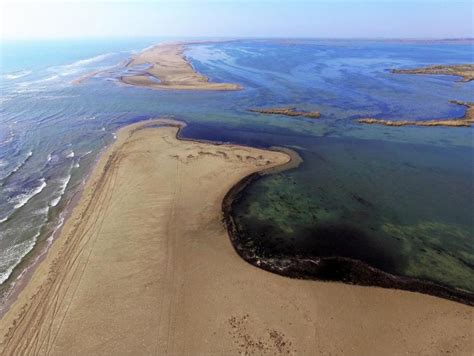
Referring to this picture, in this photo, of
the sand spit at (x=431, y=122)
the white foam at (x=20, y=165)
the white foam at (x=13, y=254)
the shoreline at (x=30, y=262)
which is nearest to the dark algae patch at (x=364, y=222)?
the sand spit at (x=431, y=122)

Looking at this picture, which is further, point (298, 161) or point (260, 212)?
point (298, 161)

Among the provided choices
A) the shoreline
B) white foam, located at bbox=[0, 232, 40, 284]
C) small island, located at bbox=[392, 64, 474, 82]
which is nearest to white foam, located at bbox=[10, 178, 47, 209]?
the shoreline

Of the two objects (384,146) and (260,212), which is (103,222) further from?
(384,146)

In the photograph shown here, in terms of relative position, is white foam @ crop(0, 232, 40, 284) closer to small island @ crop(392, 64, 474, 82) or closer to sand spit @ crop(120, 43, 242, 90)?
sand spit @ crop(120, 43, 242, 90)

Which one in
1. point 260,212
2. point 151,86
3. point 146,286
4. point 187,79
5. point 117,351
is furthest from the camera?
point 187,79

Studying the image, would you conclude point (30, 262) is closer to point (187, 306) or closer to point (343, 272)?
point (187, 306)

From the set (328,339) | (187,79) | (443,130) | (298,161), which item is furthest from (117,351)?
(187,79)

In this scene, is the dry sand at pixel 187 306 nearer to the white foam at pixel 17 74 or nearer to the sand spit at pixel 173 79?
the sand spit at pixel 173 79
